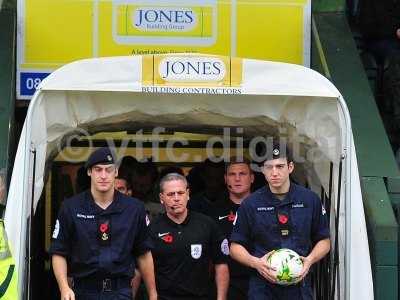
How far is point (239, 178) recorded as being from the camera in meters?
7.73

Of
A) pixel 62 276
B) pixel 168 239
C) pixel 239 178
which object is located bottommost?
pixel 62 276

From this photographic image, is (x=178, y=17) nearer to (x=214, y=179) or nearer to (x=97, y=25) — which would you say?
(x=97, y=25)

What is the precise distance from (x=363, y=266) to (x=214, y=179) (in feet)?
6.71

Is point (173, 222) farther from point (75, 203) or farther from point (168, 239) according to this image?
point (75, 203)

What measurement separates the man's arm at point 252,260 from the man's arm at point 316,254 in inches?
9.8

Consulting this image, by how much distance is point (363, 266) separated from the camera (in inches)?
273

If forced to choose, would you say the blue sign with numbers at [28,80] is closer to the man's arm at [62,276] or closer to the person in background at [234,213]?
the person in background at [234,213]

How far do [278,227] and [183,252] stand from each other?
0.83 metres

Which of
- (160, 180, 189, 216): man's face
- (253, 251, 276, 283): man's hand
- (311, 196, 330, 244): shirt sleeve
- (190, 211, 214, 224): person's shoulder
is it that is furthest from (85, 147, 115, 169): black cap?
(311, 196, 330, 244): shirt sleeve

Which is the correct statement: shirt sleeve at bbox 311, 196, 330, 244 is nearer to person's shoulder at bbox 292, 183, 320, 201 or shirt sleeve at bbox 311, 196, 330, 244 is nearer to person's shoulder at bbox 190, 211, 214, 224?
person's shoulder at bbox 292, 183, 320, 201

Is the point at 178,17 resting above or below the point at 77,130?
above

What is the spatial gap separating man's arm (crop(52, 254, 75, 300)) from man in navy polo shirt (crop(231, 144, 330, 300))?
1265mm

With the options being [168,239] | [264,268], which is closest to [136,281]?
[168,239]

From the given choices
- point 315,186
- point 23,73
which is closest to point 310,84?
point 315,186
